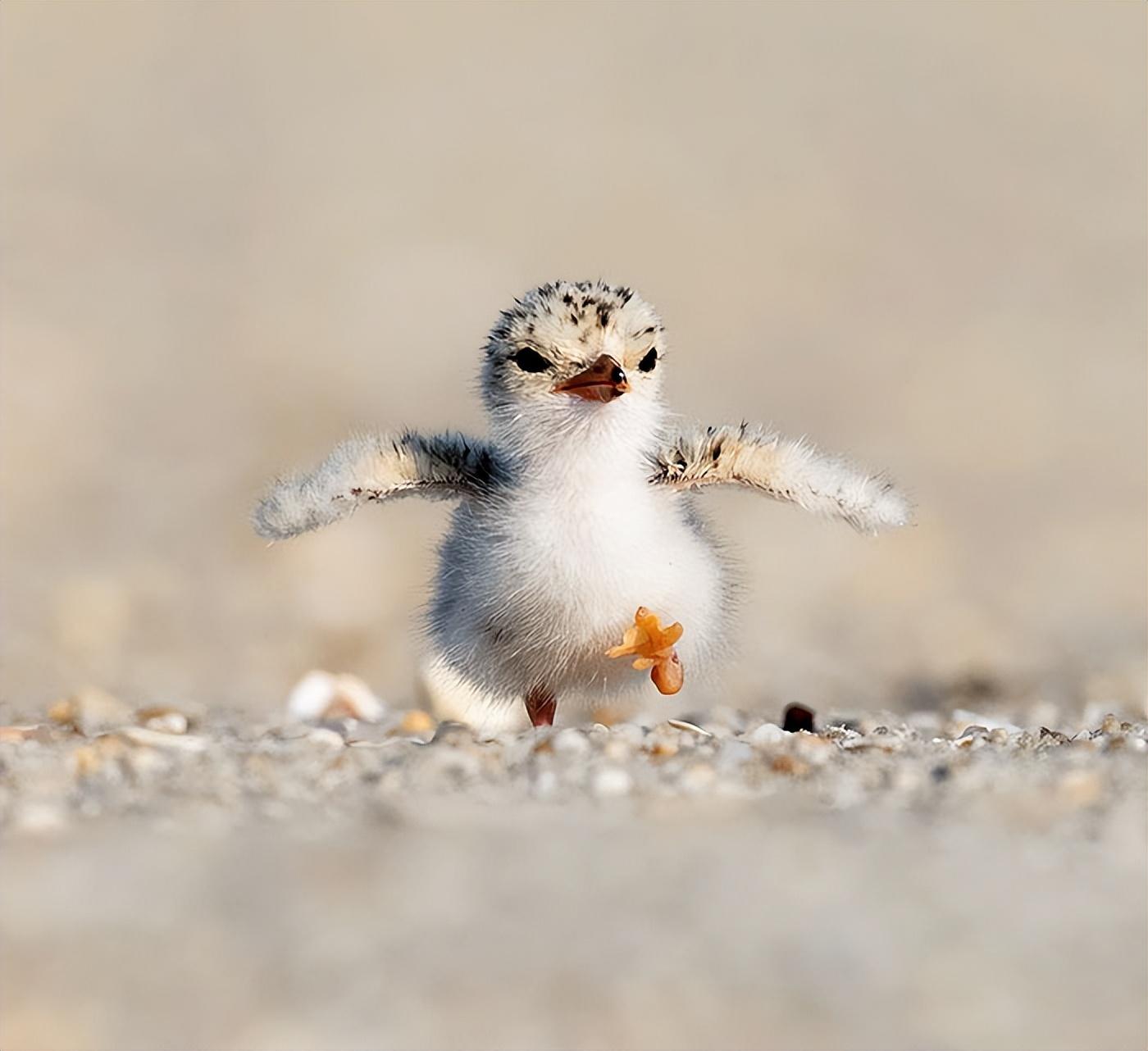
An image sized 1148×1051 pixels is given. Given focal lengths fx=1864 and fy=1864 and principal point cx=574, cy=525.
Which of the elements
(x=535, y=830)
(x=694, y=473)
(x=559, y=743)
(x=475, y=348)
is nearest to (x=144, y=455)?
(x=475, y=348)

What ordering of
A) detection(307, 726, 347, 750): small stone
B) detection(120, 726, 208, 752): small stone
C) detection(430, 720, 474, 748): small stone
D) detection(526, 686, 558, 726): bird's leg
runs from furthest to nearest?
1. detection(526, 686, 558, 726): bird's leg
2. detection(307, 726, 347, 750): small stone
3. detection(120, 726, 208, 752): small stone
4. detection(430, 720, 474, 748): small stone

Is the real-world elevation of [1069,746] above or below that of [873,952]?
above

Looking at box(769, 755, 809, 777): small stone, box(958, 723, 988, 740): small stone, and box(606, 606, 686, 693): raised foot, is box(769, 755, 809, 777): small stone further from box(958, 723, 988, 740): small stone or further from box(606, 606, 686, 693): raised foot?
box(958, 723, 988, 740): small stone

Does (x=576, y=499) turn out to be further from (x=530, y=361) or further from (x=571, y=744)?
(x=571, y=744)

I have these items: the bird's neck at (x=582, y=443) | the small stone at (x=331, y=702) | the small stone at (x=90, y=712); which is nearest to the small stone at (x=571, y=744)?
the bird's neck at (x=582, y=443)

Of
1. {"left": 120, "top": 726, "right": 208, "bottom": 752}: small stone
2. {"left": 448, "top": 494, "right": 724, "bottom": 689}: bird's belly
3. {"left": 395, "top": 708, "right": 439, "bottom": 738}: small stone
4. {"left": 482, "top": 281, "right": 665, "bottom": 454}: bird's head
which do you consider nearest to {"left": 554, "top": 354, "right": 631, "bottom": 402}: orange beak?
{"left": 482, "top": 281, "right": 665, "bottom": 454}: bird's head

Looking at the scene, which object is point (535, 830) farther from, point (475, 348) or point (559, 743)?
point (475, 348)

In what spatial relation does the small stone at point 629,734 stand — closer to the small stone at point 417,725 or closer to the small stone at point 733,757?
the small stone at point 733,757
